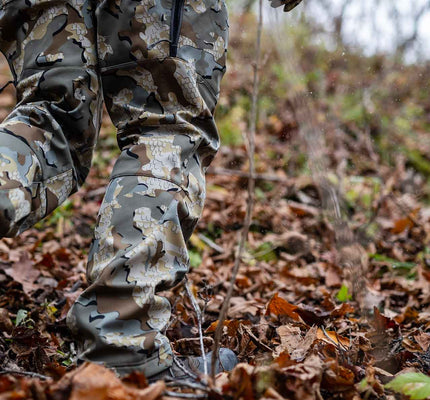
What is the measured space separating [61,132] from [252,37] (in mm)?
6972

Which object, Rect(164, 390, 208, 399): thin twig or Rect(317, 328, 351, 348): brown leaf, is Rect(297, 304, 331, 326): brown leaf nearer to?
Rect(317, 328, 351, 348): brown leaf

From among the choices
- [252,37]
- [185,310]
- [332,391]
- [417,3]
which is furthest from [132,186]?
[252,37]

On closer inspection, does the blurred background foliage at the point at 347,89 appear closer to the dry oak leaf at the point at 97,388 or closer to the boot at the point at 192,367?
the boot at the point at 192,367

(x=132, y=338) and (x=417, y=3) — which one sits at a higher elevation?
(x=417, y=3)

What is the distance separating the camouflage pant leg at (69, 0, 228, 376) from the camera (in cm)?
126

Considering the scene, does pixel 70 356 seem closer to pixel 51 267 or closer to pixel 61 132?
Answer: pixel 61 132

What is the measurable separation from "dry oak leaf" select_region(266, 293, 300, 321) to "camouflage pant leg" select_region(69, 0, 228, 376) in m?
0.69

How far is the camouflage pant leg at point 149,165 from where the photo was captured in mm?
1258

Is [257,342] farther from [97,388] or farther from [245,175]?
[245,175]

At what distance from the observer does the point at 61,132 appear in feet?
4.88

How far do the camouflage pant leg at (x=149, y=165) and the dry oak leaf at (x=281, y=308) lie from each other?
69 cm

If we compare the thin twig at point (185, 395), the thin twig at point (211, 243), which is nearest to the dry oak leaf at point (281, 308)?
the thin twig at point (185, 395)

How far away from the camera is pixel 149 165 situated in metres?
1.43

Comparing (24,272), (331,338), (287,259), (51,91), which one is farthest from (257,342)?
(287,259)
